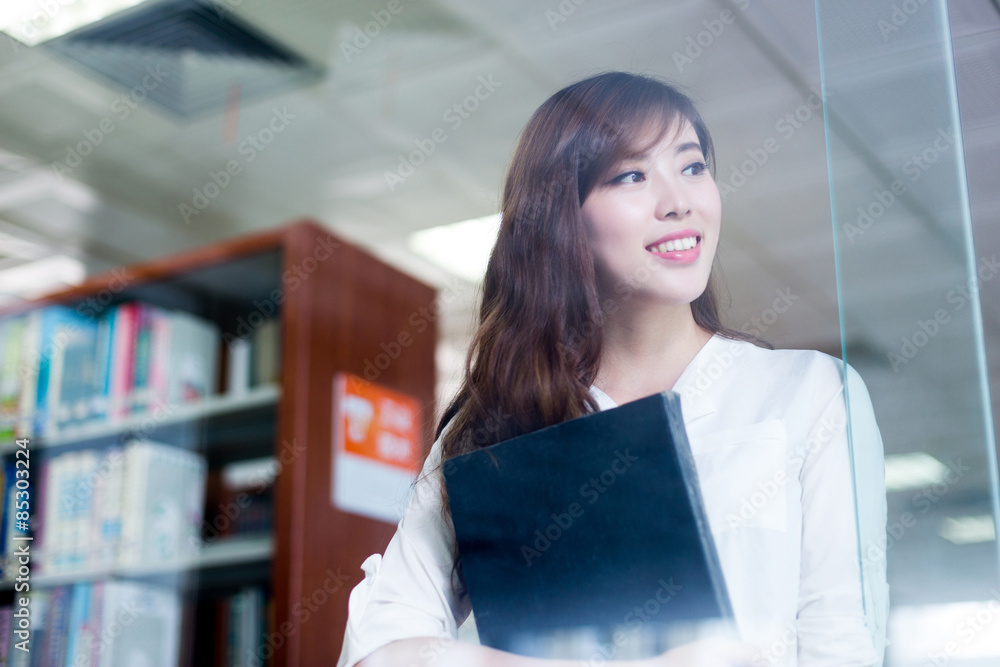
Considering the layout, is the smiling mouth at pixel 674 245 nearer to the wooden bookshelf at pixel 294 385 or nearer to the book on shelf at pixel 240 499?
the wooden bookshelf at pixel 294 385

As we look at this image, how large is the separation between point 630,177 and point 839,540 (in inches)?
10.9

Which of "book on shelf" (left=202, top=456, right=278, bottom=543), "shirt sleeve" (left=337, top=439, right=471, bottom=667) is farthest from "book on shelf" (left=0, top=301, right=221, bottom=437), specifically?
"shirt sleeve" (left=337, top=439, right=471, bottom=667)

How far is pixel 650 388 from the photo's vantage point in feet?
2.17

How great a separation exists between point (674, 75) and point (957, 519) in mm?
375

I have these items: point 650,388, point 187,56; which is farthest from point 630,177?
point 187,56

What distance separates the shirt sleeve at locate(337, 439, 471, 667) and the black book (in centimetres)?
3

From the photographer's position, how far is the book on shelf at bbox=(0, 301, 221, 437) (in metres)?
2.04

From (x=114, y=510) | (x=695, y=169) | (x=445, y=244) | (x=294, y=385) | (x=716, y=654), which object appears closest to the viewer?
(x=716, y=654)

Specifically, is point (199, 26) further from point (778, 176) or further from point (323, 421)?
point (778, 176)

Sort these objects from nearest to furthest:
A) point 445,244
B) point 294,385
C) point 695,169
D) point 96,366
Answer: point 695,169 < point 294,385 < point 96,366 < point 445,244

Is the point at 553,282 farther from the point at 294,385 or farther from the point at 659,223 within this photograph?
the point at 294,385

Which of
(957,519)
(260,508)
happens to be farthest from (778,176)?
(260,508)

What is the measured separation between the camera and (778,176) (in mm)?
690

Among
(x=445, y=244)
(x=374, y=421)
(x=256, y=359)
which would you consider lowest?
(x=374, y=421)
